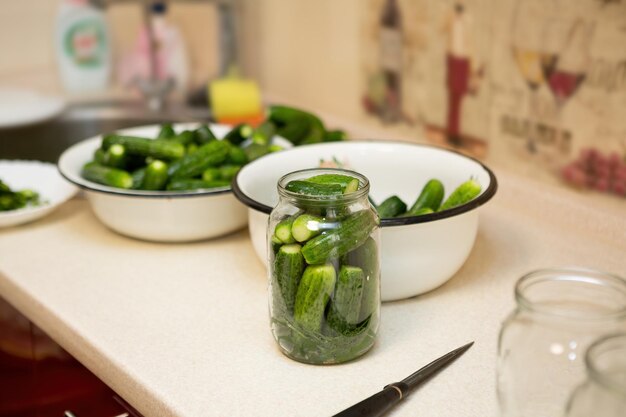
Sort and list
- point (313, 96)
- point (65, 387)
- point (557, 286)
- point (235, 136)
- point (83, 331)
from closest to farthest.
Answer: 1. point (557, 286)
2. point (83, 331)
3. point (65, 387)
4. point (235, 136)
5. point (313, 96)

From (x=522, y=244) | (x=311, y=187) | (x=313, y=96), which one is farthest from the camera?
(x=313, y=96)

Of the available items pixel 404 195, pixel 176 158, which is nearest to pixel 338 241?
pixel 404 195

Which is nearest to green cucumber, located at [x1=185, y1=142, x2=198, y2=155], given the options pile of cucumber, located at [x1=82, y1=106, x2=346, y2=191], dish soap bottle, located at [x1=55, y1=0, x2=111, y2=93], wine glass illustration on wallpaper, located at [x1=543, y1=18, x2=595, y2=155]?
pile of cucumber, located at [x1=82, y1=106, x2=346, y2=191]

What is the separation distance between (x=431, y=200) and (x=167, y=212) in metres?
0.38

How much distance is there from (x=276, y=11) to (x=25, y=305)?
3.70 feet

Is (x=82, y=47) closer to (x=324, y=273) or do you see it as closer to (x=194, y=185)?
(x=194, y=185)

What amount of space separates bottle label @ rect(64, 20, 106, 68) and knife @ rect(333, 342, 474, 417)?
1558mm

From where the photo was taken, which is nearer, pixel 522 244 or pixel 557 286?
pixel 557 286

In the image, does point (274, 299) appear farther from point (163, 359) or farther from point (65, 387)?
point (65, 387)

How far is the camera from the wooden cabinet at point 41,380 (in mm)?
1080

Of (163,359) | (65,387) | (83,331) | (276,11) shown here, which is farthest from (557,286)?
(276,11)

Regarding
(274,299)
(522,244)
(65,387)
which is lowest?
(65,387)

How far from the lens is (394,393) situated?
2.80 ft

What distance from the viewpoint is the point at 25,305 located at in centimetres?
116
